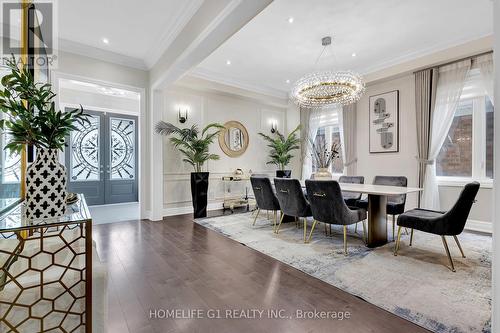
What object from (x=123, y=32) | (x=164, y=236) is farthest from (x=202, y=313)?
(x=123, y=32)

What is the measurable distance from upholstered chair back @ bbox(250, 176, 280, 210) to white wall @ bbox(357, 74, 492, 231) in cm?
272

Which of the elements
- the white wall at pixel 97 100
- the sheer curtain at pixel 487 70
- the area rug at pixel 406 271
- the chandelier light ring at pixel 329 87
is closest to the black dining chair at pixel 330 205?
the area rug at pixel 406 271

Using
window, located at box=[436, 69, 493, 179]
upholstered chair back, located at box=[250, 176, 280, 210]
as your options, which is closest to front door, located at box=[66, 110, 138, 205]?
upholstered chair back, located at box=[250, 176, 280, 210]

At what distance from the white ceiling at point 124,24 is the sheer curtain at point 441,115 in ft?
14.2

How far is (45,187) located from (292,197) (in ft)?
8.98

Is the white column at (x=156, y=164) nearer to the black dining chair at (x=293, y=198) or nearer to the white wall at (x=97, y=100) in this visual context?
the white wall at (x=97, y=100)

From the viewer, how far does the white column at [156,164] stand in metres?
4.63

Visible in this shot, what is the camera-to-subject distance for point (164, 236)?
11.8 ft

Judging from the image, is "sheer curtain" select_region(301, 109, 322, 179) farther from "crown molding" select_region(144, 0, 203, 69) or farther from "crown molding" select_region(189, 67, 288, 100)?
"crown molding" select_region(144, 0, 203, 69)

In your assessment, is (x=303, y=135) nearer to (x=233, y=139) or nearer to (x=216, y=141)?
(x=233, y=139)

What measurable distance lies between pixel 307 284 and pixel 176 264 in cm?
139

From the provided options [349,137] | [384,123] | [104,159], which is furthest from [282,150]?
[104,159]

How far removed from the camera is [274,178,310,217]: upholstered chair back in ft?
10.9

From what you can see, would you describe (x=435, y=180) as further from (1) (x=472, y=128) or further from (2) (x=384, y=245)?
(2) (x=384, y=245)
